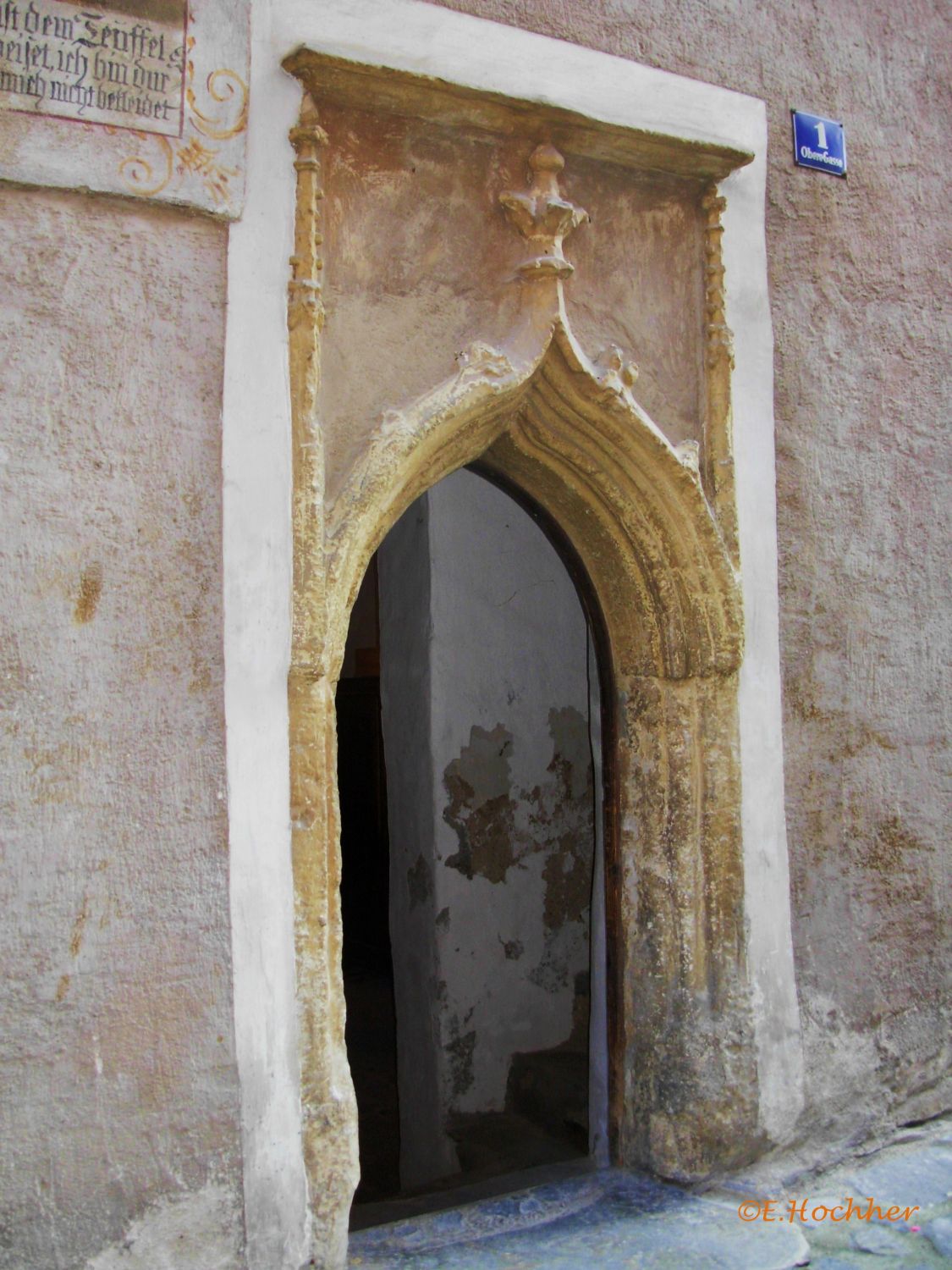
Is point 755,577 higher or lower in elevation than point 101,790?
higher

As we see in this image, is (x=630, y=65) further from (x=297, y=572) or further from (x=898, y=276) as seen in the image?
(x=297, y=572)

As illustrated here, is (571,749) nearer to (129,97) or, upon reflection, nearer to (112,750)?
(112,750)

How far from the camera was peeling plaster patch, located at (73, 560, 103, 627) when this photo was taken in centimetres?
252

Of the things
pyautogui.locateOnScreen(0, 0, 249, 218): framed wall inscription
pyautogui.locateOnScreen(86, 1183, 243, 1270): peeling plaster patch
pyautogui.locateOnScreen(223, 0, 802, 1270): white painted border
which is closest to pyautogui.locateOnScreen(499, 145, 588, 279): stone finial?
pyautogui.locateOnScreen(223, 0, 802, 1270): white painted border

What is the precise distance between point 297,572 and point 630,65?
1724 mm

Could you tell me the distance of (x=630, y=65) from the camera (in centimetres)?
329

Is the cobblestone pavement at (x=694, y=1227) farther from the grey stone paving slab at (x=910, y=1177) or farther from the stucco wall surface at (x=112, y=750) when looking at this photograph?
the stucco wall surface at (x=112, y=750)

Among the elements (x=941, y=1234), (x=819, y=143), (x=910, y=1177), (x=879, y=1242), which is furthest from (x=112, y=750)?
(x=819, y=143)

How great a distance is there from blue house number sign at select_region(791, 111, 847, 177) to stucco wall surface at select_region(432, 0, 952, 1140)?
0.04m

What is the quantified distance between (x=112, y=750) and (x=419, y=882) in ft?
8.58

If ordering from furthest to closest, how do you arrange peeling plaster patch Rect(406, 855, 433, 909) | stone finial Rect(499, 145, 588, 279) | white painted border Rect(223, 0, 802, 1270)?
peeling plaster patch Rect(406, 855, 433, 909), stone finial Rect(499, 145, 588, 279), white painted border Rect(223, 0, 802, 1270)

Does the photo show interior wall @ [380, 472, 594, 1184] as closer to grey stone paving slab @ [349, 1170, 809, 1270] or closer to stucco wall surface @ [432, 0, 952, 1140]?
stucco wall surface @ [432, 0, 952, 1140]

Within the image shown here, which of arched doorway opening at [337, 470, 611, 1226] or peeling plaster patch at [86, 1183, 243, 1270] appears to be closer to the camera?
peeling plaster patch at [86, 1183, 243, 1270]

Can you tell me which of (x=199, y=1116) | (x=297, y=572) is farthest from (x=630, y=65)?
(x=199, y=1116)
